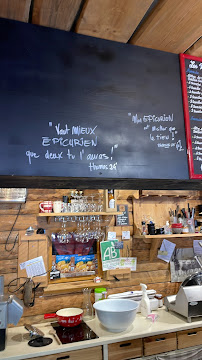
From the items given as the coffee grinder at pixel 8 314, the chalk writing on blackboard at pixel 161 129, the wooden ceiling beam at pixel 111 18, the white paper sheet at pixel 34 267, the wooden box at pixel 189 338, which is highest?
the wooden ceiling beam at pixel 111 18

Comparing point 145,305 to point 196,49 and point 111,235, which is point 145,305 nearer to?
point 111,235

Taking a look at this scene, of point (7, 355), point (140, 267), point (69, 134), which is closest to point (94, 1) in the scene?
point (69, 134)

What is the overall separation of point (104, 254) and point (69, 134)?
2.19 meters

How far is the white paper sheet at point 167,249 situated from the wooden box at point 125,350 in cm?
115

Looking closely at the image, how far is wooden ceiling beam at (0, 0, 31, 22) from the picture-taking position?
0.95 meters

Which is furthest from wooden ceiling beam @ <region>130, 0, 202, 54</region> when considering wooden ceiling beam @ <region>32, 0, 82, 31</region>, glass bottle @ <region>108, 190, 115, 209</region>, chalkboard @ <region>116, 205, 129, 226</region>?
chalkboard @ <region>116, 205, 129, 226</region>

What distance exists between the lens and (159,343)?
7.66 feet

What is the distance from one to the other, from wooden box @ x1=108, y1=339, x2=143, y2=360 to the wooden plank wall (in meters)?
0.71

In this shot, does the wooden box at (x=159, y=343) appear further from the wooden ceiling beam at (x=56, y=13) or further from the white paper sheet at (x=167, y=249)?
the wooden ceiling beam at (x=56, y=13)

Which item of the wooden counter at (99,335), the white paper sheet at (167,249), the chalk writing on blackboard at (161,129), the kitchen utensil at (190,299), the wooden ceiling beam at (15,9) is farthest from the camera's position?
the white paper sheet at (167,249)

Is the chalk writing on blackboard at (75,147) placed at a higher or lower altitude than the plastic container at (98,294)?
higher

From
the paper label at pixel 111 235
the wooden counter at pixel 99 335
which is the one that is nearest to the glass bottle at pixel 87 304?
the wooden counter at pixel 99 335

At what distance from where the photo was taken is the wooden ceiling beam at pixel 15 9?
0.95 meters

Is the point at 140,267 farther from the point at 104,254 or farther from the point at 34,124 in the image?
the point at 34,124
